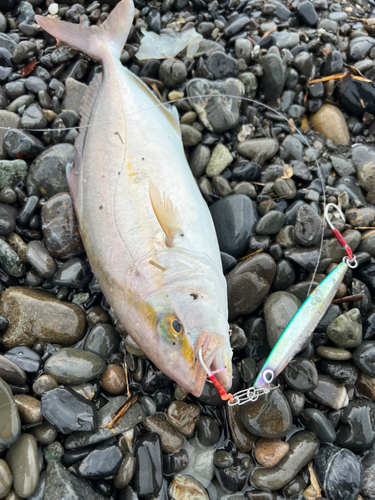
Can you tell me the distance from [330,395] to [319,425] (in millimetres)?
258

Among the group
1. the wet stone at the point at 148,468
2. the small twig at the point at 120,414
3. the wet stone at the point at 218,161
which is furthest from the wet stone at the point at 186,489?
the wet stone at the point at 218,161

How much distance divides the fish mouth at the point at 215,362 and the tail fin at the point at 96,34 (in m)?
3.00

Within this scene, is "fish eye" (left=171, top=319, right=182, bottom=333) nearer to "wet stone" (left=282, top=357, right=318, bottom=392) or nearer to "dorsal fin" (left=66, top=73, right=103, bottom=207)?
"wet stone" (left=282, top=357, right=318, bottom=392)

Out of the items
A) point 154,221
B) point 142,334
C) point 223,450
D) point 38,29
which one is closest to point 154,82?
point 38,29

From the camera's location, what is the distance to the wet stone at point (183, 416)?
2738 millimetres

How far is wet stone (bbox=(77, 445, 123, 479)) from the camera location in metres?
2.50

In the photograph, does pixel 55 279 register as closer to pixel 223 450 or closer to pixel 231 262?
pixel 231 262

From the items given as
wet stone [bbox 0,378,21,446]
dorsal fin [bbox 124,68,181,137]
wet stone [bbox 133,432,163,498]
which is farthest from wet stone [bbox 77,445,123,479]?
dorsal fin [bbox 124,68,181,137]

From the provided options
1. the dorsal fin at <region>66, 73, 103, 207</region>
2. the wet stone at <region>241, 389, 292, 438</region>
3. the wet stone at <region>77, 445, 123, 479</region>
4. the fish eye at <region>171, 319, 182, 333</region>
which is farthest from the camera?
the dorsal fin at <region>66, 73, 103, 207</region>

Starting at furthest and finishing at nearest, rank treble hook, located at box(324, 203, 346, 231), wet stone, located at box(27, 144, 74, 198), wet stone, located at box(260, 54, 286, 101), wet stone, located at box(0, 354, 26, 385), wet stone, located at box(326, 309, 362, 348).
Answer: wet stone, located at box(260, 54, 286, 101) → wet stone, located at box(27, 144, 74, 198) → treble hook, located at box(324, 203, 346, 231) → wet stone, located at box(326, 309, 362, 348) → wet stone, located at box(0, 354, 26, 385)

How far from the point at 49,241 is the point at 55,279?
38cm

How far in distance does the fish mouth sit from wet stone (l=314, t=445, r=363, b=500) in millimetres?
1171

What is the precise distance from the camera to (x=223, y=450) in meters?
2.75

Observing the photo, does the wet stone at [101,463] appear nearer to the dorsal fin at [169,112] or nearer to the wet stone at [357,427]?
the wet stone at [357,427]
